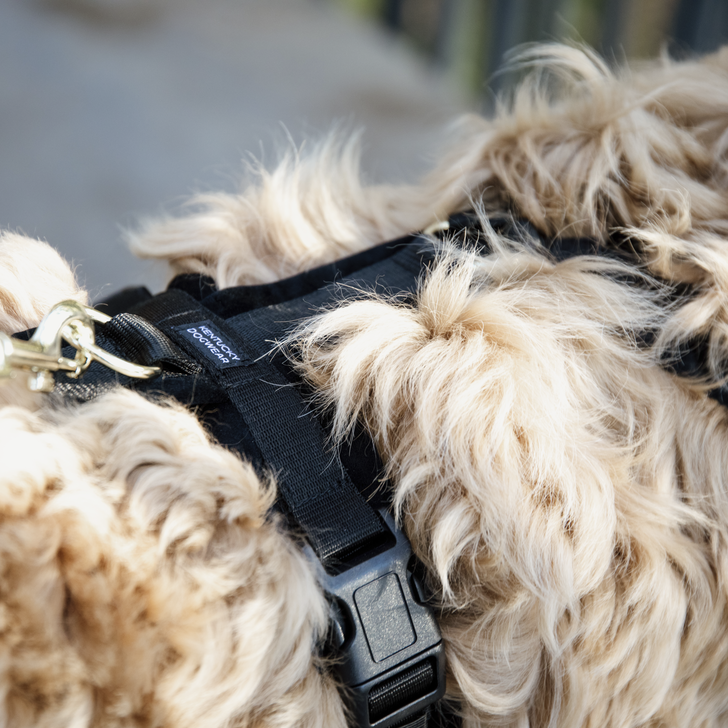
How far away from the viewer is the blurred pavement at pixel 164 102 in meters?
2.21

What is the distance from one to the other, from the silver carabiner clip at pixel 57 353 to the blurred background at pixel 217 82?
1.45 metres

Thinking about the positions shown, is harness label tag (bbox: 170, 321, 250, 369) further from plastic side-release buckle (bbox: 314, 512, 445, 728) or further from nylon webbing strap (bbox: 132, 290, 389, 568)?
plastic side-release buckle (bbox: 314, 512, 445, 728)

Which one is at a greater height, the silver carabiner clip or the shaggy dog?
the silver carabiner clip

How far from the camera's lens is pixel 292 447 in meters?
0.58

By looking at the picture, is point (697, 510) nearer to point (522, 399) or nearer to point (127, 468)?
point (522, 399)

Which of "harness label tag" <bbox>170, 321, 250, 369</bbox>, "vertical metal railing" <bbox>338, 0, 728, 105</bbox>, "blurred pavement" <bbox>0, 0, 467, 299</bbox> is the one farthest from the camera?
"vertical metal railing" <bbox>338, 0, 728, 105</bbox>

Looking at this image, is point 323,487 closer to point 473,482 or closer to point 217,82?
point 473,482

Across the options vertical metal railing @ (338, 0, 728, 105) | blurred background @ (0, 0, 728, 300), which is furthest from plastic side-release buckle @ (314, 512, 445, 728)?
vertical metal railing @ (338, 0, 728, 105)

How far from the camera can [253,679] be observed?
501 millimetres

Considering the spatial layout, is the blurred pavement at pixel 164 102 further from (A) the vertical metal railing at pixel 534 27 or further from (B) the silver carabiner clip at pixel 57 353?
(B) the silver carabiner clip at pixel 57 353

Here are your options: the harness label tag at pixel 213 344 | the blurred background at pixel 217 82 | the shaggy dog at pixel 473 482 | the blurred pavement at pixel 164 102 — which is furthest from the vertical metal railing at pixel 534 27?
the harness label tag at pixel 213 344

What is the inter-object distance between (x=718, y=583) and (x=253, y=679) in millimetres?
470

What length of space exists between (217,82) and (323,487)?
285 centimetres

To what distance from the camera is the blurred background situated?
226 cm
